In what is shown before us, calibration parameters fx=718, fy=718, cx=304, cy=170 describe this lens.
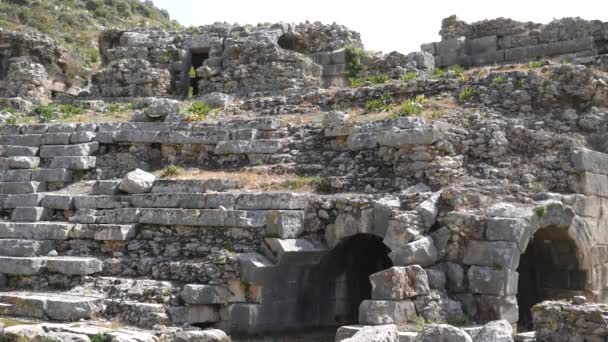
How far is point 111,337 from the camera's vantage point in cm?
940

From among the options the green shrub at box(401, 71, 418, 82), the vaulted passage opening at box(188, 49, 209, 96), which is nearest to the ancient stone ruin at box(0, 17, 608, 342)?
the green shrub at box(401, 71, 418, 82)

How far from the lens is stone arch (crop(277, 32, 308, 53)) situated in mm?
20500

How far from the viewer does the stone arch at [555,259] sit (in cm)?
1133

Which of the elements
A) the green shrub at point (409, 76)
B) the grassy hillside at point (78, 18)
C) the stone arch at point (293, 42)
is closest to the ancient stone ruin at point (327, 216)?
the green shrub at point (409, 76)

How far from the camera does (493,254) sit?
1040cm

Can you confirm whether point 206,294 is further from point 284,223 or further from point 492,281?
point 492,281

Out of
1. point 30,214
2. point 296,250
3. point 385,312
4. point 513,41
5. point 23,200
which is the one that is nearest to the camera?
point 385,312

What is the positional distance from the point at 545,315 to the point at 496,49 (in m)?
12.0

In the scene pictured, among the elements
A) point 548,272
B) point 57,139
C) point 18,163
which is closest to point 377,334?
point 548,272

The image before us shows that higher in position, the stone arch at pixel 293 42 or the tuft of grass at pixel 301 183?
the stone arch at pixel 293 42

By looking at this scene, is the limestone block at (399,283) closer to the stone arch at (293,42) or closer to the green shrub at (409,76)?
the green shrub at (409,76)

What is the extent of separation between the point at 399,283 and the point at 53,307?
507 centimetres

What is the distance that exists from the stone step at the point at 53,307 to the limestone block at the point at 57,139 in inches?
196

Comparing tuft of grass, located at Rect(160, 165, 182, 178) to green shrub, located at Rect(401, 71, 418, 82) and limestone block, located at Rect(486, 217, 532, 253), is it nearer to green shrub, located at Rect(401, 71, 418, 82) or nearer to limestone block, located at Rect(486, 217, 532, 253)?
green shrub, located at Rect(401, 71, 418, 82)
